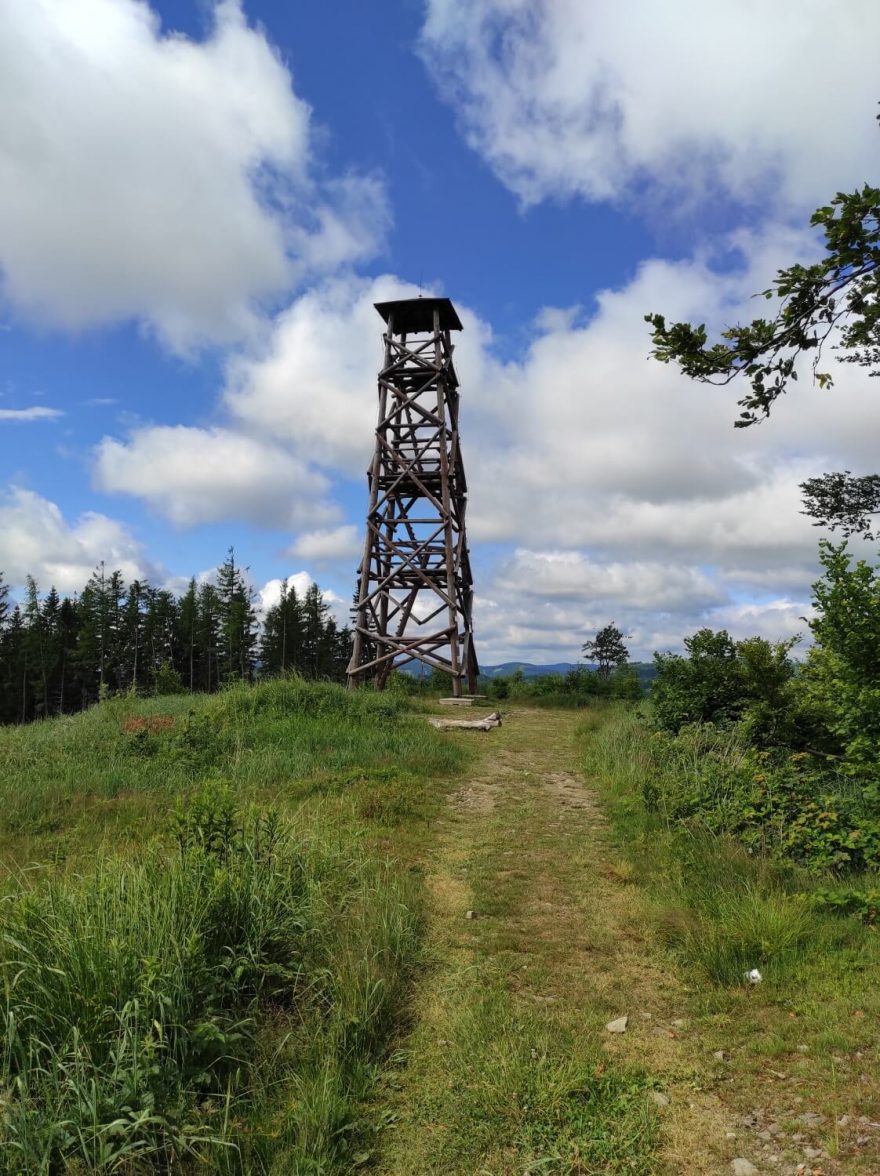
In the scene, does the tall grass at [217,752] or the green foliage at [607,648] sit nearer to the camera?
the tall grass at [217,752]

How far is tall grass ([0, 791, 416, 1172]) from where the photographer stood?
2645mm

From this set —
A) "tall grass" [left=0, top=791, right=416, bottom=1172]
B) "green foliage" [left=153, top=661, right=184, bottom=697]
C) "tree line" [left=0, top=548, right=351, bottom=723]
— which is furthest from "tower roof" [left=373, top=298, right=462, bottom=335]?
"tree line" [left=0, top=548, right=351, bottom=723]

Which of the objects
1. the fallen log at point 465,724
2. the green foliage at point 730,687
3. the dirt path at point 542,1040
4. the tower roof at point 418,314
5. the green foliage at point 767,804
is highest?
the tower roof at point 418,314

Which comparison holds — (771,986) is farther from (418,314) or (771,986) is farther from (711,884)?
(418,314)

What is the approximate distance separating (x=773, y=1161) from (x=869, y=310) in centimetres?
349

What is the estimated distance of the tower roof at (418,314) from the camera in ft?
65.6

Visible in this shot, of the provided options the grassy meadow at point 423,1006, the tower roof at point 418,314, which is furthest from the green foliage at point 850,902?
the tower roof at point 418,314

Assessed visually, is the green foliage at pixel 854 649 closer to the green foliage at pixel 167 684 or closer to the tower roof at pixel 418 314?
the tower roof at pixel 418 314

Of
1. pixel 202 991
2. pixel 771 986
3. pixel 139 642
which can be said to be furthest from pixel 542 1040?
pixel 139 642

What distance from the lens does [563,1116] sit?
2.91 meters

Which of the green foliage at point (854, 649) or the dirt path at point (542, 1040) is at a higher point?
the green foliage at point (854, 649)

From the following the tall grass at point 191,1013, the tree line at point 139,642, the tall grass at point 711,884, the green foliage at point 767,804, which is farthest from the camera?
the tree line at point 139,642

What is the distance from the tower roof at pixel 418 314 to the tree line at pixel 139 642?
112 ft

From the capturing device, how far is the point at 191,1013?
324cm
